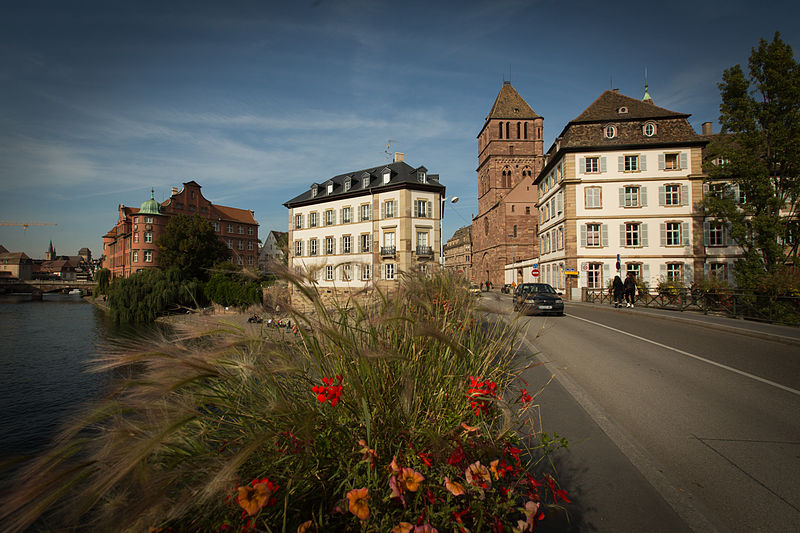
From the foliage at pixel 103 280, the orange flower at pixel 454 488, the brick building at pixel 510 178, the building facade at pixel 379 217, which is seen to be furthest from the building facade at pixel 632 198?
the foliage at pixel 103 280

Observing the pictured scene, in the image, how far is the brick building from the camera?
62.4 meters

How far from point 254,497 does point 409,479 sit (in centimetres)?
64

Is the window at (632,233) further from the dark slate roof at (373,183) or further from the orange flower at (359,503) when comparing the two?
the orange flower at (359,503)

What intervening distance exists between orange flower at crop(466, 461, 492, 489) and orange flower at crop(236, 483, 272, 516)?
88 cm

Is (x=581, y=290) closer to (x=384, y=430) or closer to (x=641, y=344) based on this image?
(x=641, y=344)

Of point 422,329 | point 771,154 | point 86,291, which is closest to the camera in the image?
point 422,329

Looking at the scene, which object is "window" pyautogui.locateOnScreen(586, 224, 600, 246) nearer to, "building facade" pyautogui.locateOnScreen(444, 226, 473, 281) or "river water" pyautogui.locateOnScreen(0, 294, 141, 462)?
"river water" pyautogui.locateOnScreen(0, 294, 141, 462)

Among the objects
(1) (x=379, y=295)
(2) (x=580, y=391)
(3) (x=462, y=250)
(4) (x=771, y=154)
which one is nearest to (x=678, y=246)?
(4) (x=771, y=154)

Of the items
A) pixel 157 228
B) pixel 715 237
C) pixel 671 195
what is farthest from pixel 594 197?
pixel 157 228

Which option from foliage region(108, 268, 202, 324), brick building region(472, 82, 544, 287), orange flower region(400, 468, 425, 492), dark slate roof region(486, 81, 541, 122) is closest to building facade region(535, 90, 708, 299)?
orange flower region(400, 468, 425, 492)

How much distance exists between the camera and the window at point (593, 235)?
2995 cm

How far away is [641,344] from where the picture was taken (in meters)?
9.86

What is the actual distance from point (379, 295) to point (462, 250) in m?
96.9

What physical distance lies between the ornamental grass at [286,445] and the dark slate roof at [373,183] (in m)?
33.7
